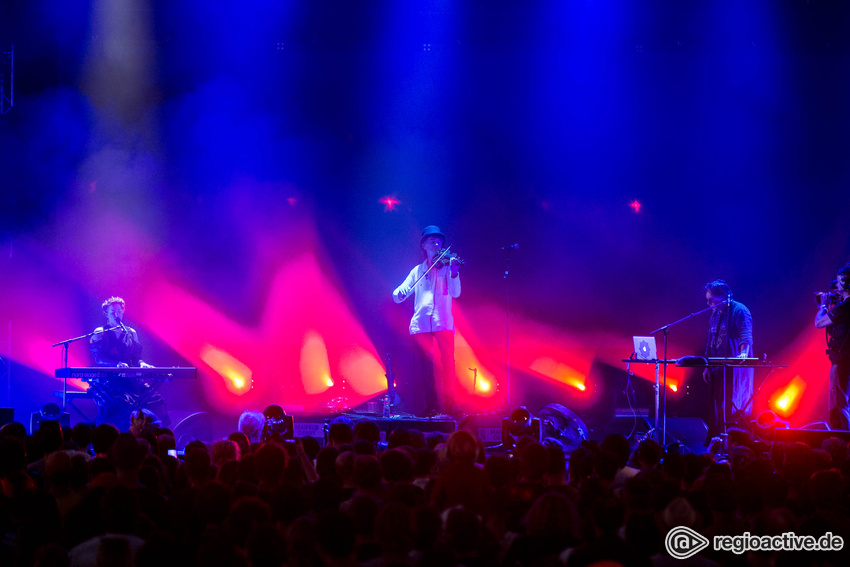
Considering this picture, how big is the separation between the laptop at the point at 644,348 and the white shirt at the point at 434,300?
7.56 feet

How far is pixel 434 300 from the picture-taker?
10.2m

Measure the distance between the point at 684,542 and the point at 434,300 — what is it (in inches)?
262

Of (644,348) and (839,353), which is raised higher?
(644,348)

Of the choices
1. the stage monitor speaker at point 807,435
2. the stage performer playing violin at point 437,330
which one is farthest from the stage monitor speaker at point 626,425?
the stage monitor speaker at point 807,435

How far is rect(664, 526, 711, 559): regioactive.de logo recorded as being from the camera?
3613mm

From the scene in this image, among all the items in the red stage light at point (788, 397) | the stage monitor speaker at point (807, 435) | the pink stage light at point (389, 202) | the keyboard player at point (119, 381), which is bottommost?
the stage monitor speaker at point (807, 435)

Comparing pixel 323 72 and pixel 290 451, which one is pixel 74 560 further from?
pixel 323 72

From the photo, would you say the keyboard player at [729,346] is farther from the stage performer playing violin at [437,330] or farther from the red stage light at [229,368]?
the red stage light at [229,368]

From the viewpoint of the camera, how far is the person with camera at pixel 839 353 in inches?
351

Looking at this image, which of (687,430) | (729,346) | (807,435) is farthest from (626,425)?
(807,435)

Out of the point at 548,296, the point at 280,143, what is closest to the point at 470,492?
the point at 548,296

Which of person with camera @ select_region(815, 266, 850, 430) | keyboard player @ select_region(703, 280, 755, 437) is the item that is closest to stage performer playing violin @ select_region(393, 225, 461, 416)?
keyboard player @ select_region(703, 280, 755, 437)

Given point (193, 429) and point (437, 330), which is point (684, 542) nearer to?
point (437, 330)

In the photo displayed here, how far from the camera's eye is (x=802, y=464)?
4.76 meters
